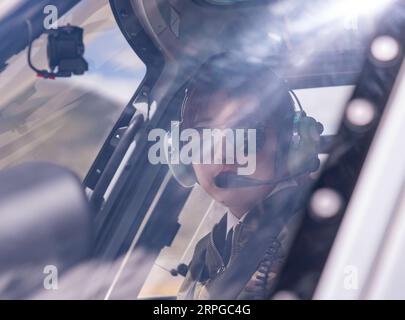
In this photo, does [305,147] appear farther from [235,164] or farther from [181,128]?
[181,128]

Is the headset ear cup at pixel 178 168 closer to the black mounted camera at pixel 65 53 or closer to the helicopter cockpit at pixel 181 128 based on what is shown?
the helicopter cockpit at pixel 181 128

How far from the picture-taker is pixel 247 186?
1.58 m

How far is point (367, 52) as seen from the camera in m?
1.29

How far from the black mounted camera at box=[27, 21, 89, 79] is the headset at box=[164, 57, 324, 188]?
1.16ft

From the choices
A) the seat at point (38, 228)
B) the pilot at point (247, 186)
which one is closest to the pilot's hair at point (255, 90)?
the pilot at point (247, 186)

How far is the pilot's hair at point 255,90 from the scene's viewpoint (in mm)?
1516

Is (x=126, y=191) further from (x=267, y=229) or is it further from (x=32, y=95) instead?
(x=267, y=229)

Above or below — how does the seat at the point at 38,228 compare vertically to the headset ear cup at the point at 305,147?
below

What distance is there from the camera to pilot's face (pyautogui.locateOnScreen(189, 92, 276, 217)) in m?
1.53

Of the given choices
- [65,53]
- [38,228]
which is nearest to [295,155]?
[38,228]

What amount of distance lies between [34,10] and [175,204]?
23.9 inches

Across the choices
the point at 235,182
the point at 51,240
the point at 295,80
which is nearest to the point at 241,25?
the point at 295,80

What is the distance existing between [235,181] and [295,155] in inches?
6.1

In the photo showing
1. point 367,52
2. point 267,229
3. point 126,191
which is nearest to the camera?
point 367,52
